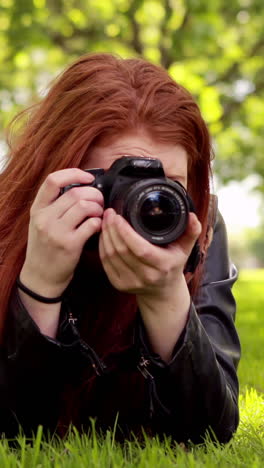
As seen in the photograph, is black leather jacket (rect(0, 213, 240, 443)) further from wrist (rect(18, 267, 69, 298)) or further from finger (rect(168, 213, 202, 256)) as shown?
finger (rect(168, 213, 202, 256))

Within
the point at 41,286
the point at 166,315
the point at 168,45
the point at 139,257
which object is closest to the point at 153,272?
the point at 139,257

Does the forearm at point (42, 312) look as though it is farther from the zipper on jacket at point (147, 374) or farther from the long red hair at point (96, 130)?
the zipper on jacket at point (147, 374)

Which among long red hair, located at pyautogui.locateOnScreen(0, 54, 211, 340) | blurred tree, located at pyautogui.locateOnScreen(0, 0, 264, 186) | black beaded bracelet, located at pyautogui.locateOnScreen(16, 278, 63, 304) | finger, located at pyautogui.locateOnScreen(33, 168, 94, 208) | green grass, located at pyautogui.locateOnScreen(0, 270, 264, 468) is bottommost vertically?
green grass, located at pyautogui.locateOnScreen(0, 270, 264, 468)

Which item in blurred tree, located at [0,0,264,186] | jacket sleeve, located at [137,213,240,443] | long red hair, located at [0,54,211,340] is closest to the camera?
jacket sleeve, located at [137,213,240,443]

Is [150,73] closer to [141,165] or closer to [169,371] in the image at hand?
[141,165]

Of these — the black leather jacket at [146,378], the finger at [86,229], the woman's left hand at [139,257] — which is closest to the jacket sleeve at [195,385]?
the black leather jacket at [146,378]

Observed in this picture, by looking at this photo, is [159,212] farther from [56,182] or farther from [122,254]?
[56,182]

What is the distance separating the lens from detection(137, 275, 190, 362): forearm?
5.24 feet

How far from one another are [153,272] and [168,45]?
10017mm

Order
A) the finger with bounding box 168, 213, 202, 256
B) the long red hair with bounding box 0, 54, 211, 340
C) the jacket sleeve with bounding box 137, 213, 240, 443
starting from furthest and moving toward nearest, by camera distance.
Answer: the long red hair with bounding box 0, 54, 211, 340, the jacket sleeve with bounding box 137, 213, 240, 443, the finger with bounding box 168, 213, 202, 256

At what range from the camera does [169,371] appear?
1.65m

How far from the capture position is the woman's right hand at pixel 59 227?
62.2 inches

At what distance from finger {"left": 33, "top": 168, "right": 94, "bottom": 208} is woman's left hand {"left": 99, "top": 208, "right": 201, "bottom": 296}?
0.12 m

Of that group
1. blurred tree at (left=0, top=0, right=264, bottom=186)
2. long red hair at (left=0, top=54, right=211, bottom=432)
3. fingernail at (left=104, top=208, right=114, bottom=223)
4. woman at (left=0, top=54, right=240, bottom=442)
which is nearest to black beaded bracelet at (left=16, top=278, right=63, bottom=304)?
woman at (left=0, top=54, right=240, bottom=442)
